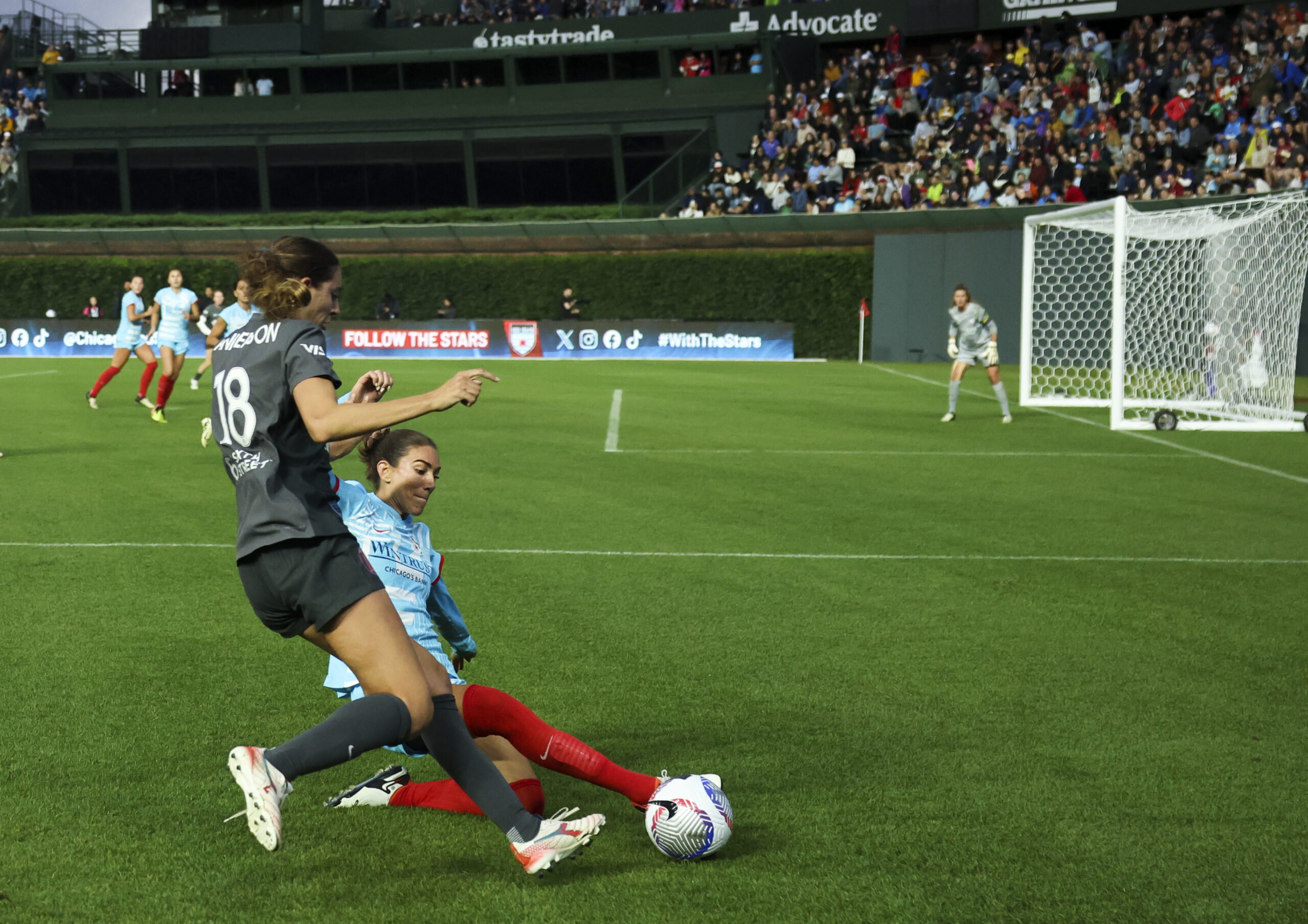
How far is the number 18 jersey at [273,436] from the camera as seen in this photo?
11.0 ft

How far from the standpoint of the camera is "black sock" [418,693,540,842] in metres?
3.50

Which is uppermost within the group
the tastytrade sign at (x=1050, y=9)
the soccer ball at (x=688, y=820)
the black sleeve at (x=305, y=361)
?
the tastytrade sign at (x=1050, y=9)

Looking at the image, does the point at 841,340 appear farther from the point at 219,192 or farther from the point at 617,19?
the point at 219,192

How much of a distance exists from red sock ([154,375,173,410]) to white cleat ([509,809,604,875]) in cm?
1492

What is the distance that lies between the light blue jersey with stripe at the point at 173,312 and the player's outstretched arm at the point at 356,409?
15211mm

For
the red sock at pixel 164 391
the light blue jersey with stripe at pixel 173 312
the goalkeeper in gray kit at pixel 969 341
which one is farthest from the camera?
the goalkeeper in gray kit at pixel 969 341

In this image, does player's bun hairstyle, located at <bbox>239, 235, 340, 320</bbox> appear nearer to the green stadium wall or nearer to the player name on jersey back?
the player name on jersey back

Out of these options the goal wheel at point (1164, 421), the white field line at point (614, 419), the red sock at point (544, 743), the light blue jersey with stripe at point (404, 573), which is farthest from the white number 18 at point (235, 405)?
the goal wheel at point (1164, 421)

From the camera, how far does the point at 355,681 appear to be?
4.09 metres

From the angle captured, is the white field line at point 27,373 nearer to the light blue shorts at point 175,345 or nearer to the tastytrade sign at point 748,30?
the light blue shorts at point 175,345

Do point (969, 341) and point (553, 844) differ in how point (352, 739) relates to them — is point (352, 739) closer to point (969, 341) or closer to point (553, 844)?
point (553, 844)

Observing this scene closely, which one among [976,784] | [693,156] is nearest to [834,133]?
[693,156]

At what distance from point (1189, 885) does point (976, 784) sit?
3.06 ft

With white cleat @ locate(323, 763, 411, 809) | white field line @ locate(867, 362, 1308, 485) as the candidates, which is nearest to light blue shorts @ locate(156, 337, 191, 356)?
white field line @ locate(867, 362, 1308, 485)
